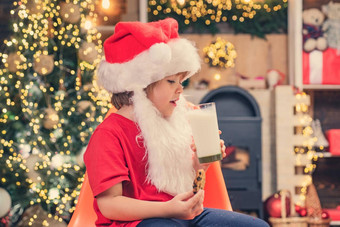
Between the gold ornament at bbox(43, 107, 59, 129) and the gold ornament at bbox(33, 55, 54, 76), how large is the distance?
26 centimetres

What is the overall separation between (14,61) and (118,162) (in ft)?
6.51

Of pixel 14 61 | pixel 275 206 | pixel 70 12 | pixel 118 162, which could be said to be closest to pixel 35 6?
pixel 70 12

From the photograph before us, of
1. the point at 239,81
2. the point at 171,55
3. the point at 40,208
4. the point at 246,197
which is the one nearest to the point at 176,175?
the point at 171,55

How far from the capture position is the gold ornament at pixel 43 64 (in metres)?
3.19

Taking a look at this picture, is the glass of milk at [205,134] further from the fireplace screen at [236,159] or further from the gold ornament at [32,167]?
the fireplace screen at [236,159]

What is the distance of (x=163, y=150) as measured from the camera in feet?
5.45

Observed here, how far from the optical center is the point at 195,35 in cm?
456

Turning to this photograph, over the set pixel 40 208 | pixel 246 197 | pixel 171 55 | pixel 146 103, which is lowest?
pixel 246 197

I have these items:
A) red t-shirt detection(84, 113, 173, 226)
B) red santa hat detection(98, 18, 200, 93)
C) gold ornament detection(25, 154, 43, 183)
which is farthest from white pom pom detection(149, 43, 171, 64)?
gold ornament detection(25, 154, 43, 183)

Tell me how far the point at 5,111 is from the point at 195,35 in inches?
81.6

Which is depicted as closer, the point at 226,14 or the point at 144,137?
the point at 144,137

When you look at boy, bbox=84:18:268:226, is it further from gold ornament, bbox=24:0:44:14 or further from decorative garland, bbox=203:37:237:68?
decorative garland, bbox=203:37:237:68

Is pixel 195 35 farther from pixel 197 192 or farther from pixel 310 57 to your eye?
pixel 197 192

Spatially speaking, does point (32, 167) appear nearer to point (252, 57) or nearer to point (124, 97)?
point (124, 97)
